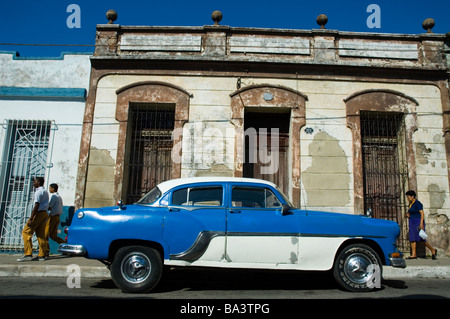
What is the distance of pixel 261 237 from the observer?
15.0 ft

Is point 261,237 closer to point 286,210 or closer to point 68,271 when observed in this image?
point 286,210

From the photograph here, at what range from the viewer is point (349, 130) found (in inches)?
342

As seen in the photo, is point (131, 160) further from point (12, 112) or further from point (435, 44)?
point (435, 44)

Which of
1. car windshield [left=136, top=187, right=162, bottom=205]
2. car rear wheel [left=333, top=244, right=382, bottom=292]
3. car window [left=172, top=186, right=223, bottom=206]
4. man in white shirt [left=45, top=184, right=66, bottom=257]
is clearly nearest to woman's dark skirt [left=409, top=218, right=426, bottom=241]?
car rear wheel [left=333, top=244, right=382, bottom=292]

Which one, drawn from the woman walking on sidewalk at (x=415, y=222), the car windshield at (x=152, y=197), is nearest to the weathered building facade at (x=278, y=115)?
the woman walking on sidewalk at (x=415, y=222)

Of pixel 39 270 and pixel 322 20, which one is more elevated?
pixel 322 20

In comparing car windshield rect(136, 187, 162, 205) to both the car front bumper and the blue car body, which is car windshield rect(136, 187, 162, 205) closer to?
A: the blue car body

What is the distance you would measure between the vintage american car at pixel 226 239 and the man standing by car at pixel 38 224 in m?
2.79

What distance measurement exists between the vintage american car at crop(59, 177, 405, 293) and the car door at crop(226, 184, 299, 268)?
1 cm

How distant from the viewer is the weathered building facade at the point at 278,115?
8.41m

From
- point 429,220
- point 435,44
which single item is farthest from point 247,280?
point 435,44

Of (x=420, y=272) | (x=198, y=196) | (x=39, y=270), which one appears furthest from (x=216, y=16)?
(x=420, y=272)

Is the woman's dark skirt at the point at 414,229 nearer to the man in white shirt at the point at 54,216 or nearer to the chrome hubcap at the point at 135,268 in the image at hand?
the chrome hubcap at the point at 135,268

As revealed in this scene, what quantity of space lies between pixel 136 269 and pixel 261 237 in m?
1.70
